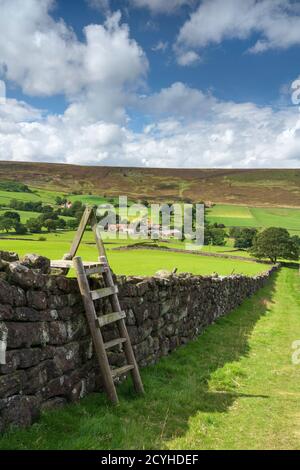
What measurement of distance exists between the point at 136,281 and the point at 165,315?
2134 mm

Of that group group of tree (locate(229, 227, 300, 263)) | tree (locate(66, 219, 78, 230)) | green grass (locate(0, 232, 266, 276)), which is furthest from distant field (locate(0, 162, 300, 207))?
green grass (locate(0, 232, 266, 276))

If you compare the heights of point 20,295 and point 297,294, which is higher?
point 20,295

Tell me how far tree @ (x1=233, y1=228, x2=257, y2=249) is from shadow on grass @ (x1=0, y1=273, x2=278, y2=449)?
8419 cm

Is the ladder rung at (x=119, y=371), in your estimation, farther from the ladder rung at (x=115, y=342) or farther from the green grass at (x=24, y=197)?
the green grass at (x=24, y=197)

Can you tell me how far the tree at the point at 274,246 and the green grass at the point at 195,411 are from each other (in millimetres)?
70771

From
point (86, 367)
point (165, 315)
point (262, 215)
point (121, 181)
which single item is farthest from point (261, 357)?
point (121, 181)

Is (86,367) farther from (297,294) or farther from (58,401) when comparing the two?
(297,294)

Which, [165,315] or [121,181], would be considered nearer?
[165,315]

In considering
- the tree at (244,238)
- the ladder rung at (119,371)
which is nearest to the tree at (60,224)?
the tree at (244,238)

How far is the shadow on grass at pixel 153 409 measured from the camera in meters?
5.99

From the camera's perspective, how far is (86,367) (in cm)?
782

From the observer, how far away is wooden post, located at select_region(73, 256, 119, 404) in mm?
7535

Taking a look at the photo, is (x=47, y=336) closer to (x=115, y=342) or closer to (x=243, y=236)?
(x=115, y=342)
